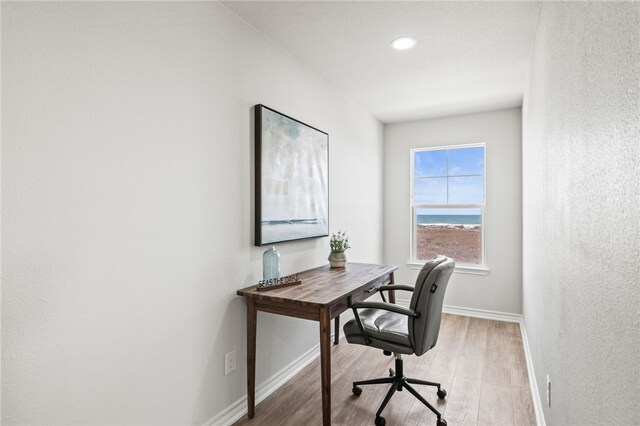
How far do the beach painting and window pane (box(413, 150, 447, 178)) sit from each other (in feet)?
6.39

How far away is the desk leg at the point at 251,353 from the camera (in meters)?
2.16

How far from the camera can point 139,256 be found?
1.63 metres

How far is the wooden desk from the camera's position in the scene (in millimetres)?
1969

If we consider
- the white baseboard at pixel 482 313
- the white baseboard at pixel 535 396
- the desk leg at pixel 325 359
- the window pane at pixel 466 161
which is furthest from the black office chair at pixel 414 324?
the window pane at pixel 466 161

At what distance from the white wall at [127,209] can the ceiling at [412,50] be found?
318 mm

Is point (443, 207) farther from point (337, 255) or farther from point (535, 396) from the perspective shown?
point (535, 396)

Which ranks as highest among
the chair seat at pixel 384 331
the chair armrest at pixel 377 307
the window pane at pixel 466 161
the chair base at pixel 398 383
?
the window pane at pixel 466 161

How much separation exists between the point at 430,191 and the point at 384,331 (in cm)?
284

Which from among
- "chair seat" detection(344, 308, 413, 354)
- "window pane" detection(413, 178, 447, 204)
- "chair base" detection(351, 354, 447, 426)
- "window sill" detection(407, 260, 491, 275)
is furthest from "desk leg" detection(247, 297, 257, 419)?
"window pane" detection(413, 178, 447, 204)

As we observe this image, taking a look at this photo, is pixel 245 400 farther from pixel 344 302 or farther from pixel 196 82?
pixel 196 82

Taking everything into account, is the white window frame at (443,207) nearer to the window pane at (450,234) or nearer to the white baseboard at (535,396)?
the window pane at (450,234)

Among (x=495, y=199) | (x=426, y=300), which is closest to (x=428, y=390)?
(x=426, y=300)

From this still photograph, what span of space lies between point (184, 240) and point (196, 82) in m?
0.87

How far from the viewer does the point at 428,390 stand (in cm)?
252
